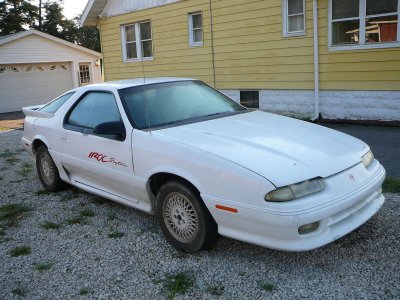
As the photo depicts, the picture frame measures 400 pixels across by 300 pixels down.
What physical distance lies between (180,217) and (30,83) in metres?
20.4

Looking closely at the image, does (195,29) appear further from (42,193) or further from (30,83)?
(30,83)

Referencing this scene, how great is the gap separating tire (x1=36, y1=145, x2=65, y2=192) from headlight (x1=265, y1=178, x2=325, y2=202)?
11.5ft

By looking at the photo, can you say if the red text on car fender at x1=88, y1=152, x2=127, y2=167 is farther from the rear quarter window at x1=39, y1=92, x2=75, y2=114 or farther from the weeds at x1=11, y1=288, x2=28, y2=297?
the weeds at x1=11, y1=288, x2=28, y2=297

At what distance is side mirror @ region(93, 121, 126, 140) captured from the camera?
4.32 metres

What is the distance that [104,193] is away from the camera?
486 centimetres

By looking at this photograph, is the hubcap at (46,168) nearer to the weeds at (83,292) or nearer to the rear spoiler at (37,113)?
the rear spoiler at (37,113)

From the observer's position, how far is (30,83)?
869 inches

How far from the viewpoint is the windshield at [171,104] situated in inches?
175

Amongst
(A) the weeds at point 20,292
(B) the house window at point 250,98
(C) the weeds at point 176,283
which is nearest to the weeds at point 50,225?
(A) the weeds at point 20,292

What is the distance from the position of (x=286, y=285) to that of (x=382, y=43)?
7.52 metres

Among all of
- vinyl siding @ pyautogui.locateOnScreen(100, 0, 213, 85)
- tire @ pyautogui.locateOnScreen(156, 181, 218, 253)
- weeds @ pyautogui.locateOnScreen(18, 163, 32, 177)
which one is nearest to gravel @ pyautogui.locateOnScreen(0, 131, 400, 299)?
tire @ pyautogui.locateOnScreen(156, 181, 218, 253)

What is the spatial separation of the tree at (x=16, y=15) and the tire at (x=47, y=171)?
3937 centimetres

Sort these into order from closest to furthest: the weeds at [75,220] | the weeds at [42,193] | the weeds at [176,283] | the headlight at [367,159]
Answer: the weeds at [176,283] < the headlight at [367,159] < the weeds at [75,220] < the weeds at [42,193]

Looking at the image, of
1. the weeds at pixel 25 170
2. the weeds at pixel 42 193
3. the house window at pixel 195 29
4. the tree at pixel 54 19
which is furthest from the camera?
the tree at pixel 54 19
